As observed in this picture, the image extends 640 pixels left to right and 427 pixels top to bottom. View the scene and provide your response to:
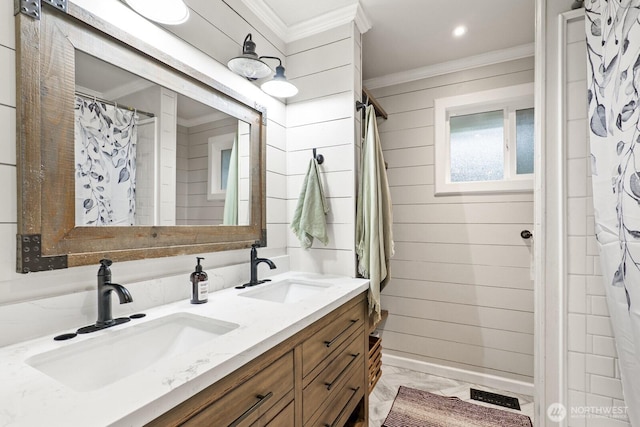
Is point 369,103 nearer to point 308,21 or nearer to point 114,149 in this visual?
point 308,21

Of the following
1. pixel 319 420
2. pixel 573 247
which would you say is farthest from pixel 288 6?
pixel 319 420

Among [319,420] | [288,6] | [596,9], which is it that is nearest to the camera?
[596,9]

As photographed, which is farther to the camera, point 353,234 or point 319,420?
point 353,234

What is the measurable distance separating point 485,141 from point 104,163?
8.09 ft

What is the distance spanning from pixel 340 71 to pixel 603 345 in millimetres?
1835

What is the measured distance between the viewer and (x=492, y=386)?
2.19 m

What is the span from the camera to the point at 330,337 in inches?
50.7

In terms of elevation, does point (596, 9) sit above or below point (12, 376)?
above

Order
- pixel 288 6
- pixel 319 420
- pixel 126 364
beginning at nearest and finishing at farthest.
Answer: pixel 126 364, pixel 319 420, pixel 288 6

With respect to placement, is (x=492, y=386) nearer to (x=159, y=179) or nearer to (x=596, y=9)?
(x=596, y=9)

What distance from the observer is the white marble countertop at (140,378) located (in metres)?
0.53

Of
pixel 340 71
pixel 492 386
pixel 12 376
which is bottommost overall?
pixel 492 386

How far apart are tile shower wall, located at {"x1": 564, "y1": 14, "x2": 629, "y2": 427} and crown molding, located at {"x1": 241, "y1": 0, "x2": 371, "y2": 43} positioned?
107 cm

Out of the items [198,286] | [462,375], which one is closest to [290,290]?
[198,286]
